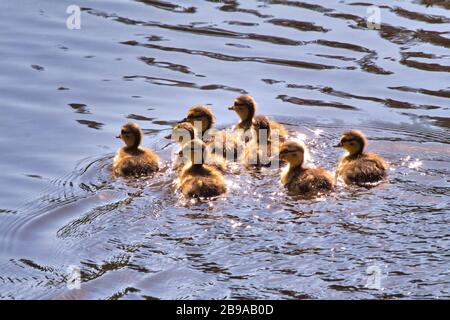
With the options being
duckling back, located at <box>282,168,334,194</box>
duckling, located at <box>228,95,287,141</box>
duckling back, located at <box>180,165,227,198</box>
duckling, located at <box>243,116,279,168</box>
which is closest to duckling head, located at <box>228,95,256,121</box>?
duckling, located at <box>228,95,287,141</box>

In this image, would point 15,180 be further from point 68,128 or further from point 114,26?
point 114,26

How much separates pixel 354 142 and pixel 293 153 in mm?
464

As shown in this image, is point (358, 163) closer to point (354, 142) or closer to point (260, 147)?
point (354, 142)

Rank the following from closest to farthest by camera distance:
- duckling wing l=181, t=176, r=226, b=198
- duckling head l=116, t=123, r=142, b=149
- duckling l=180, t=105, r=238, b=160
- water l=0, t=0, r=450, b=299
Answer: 1. water l=0, t=0, r=450, b=299
2. duckling wing l=181, t=176, r=226, b=198
3. duckling head l=116, t=123, r=142, b=149
4. duckling l=180, t=105, r=238, b=160

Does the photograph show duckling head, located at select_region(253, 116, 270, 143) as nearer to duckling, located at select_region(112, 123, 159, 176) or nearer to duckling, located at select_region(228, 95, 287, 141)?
duckling, located at select_region(228, 95, 287, 141)

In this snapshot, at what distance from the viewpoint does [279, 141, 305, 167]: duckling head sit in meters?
7.33

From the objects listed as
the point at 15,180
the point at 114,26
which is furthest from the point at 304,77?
the point at 15,180

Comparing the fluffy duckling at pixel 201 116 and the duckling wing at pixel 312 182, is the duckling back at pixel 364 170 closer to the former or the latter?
the duckling wing at pixel 312 182

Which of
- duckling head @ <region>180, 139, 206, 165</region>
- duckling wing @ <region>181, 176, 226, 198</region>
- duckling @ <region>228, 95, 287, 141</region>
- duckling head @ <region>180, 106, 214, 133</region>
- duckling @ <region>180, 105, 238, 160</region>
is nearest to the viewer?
duckling wing @ <region>181, 176, 226, 198</region>

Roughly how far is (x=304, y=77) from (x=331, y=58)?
499 mm

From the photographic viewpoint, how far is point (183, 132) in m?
7.93

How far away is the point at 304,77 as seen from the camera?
9.33 metres

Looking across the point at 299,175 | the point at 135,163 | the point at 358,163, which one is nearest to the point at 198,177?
the point at 135,163
